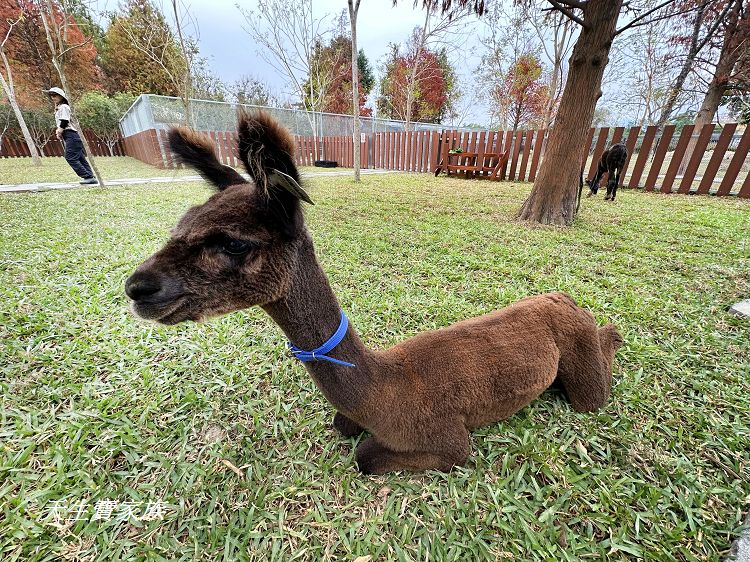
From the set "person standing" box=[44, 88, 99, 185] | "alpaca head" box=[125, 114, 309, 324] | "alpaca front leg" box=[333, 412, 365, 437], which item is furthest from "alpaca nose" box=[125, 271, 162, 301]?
"person standing" box=[44, 88, 99, 185]

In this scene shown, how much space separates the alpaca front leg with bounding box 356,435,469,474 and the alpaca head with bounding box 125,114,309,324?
2.61 ft

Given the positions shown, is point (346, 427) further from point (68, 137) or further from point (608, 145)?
point (608, 145)

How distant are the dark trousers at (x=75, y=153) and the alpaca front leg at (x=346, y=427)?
9.52m

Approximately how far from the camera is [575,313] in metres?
1.54

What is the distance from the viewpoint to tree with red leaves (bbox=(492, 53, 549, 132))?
2258 centimetres

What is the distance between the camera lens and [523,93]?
79.7 ft

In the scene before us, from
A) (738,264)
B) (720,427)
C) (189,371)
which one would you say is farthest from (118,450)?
(738,264)

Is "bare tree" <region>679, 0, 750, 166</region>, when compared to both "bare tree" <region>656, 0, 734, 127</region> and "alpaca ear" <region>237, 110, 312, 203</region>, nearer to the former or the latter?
"bare tree" <region>656, 0, 734, 127</region>

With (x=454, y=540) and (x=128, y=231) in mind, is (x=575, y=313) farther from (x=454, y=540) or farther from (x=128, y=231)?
(x=128, y=231)

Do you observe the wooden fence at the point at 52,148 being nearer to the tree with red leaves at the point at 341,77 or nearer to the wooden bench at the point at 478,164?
the tree with red leaves at the point at 341,77

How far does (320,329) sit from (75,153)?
34.0 ft

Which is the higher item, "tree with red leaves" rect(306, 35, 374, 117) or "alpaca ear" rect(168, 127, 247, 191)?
"tree with red leaves" rect(306, 35, 374, 117)

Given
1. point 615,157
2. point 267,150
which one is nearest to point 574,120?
point 615,157

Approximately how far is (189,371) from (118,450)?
0.55 meters
